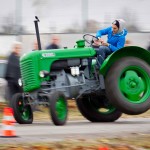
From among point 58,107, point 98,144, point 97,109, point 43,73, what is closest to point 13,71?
point 97,109

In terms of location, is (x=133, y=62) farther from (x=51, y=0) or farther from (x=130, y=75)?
(x=51, y=0)

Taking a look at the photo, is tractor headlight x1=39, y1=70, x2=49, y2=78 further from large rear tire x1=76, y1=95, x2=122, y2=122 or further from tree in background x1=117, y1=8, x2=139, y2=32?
tree in background x1=117, y1=8, x2=139, y2=32

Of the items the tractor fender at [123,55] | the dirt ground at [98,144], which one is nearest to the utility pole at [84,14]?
the tractor fender at [123,55]

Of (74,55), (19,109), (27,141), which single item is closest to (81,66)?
(74,55)

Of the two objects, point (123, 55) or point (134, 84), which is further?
point (123, 55)

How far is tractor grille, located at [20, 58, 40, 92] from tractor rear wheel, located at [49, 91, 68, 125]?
0.54 meters

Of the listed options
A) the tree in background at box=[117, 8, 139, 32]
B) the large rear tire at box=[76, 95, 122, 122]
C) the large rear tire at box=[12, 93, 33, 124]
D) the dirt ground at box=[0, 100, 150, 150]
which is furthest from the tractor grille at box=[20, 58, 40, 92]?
the tree in background at box=[117, 8, 139, 32]

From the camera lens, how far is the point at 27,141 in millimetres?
9672

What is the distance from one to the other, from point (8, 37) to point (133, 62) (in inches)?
360

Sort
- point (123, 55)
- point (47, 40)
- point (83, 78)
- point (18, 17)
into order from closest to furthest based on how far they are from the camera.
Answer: point (123, 55), point (83, 78), point (18, 17), point (47, 40)

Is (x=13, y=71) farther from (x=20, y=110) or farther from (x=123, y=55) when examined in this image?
(x=123, y=55)

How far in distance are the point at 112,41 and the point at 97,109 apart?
161 cm

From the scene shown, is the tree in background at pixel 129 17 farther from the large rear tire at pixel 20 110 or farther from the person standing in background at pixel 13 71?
the large rear tire at pixel 20 110

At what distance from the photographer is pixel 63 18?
2089 centimetres
